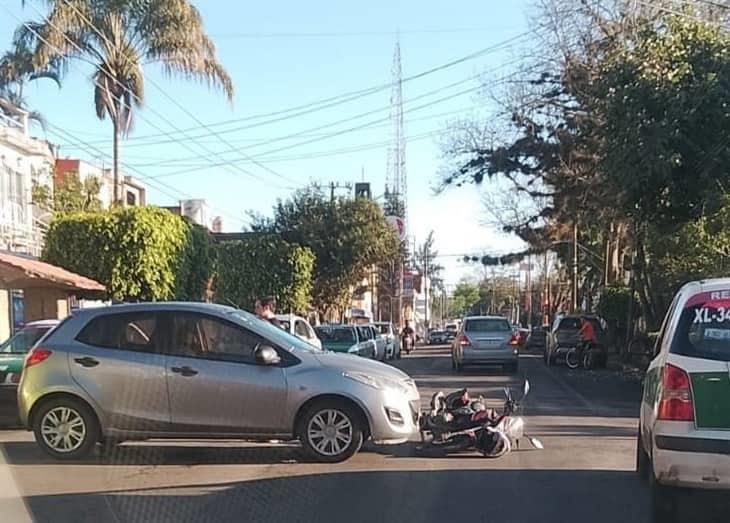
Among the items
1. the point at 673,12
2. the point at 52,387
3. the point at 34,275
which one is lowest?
the point at 52,387

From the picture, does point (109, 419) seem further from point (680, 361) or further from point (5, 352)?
point (680, 361)

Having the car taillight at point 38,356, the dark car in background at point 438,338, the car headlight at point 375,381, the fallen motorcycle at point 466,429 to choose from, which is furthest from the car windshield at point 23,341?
the dark car in background at point 438,338

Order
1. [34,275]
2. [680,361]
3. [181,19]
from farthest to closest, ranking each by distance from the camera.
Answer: [181,19]
[34,275]
[680,361]

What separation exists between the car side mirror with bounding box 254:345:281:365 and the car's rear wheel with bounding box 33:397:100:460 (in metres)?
1.92

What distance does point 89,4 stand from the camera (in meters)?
29.1

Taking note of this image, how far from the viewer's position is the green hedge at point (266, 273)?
43.6m

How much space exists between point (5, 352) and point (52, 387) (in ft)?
13.6

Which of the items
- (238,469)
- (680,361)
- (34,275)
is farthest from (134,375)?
(34,275)

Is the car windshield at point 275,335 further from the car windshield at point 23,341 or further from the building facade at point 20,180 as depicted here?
the building facade at point 20,180

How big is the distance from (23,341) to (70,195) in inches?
825

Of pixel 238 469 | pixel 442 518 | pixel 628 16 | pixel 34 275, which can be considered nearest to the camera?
pixel 442 518

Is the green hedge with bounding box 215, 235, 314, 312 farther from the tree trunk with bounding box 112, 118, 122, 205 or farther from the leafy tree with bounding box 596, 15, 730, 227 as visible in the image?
the leafy tree with bounding box 596, 15, 730, 227

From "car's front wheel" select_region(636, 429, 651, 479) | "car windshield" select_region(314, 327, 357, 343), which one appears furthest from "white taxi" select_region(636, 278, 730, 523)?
"car windshield" select_region(314, 327, 357, 343)

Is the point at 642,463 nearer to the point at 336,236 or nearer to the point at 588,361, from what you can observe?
the point at 588,361
